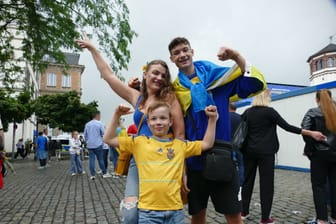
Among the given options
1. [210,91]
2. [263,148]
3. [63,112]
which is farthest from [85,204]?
[63,112]

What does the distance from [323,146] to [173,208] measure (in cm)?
278

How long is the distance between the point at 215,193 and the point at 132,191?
65 cm

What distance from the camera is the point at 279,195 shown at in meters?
6.70

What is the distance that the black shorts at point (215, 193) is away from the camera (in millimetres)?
2348

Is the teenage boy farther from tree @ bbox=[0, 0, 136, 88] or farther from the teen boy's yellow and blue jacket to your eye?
tree @ bbox=[0, 0, 136, 88]

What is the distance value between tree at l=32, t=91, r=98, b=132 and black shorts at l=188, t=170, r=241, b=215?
29955mm

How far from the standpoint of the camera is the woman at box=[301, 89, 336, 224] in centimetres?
406

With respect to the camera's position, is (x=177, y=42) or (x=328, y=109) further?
(x=328, y=109)

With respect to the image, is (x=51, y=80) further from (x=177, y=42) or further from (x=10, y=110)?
(x=177, y=42)

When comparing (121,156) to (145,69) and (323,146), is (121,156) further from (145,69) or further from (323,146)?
(323,146)

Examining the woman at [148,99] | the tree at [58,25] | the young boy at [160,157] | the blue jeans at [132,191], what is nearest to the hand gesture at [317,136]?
the young boy at [160,157]

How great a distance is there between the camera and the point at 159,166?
85.5 inches

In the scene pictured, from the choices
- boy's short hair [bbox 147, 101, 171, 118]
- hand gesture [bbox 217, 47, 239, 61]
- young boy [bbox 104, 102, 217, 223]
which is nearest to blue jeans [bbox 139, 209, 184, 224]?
young boy [bbox 104, 102, 217, 223]

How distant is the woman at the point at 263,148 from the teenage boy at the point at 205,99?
2.07 metres
